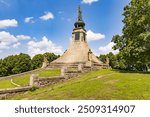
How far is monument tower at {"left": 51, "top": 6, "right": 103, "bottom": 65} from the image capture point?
6422 cm

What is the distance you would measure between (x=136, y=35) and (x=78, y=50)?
32.1m

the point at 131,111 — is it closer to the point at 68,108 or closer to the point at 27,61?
the point at 68,108

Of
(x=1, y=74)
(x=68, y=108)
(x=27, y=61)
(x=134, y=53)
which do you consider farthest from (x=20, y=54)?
(x=68, y=108)

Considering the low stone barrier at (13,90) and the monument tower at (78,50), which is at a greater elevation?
the monument tower at (78,50)

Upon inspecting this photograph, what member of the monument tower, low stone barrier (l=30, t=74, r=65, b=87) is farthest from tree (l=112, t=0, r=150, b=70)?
the monument tower

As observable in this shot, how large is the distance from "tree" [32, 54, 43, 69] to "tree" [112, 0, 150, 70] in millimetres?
54243

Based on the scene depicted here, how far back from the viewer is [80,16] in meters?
80.9

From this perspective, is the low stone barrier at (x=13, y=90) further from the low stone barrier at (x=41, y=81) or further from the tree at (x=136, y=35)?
the tree at (x=136, y=35)

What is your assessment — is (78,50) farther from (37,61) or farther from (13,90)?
(13,90)

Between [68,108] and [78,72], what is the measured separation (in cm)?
2843

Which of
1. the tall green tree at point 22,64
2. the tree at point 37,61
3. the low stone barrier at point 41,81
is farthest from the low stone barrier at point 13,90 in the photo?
the tree at point 37,61

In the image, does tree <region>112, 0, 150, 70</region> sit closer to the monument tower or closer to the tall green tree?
the monument tower

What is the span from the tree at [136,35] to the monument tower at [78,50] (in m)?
20.6

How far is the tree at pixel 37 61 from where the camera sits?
90.4m
